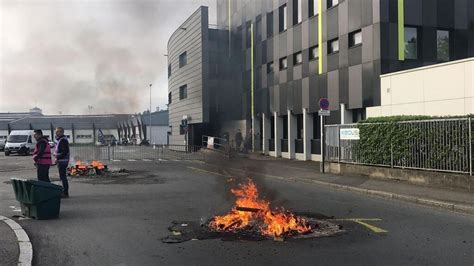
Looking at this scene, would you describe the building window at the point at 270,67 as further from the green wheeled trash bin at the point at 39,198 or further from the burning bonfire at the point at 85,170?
the green wheeled trash bin at the point at 39,198

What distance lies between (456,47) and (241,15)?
13.0 metres

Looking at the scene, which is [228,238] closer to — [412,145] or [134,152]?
[412,145]

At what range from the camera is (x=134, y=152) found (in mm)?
29906

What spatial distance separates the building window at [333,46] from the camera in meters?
21.4

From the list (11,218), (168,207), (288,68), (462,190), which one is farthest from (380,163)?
(288,68)

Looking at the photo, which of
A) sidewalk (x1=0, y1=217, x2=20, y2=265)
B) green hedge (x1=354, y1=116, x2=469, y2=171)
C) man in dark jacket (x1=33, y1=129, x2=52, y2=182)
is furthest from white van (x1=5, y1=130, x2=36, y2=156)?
sidewalk (x1=0, y1=217, x2=20, y2=265)

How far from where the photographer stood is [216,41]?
15688 millimetres

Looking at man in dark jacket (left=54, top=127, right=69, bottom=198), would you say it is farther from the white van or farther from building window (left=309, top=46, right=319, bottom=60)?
the white van

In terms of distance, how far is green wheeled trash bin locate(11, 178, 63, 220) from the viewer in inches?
315

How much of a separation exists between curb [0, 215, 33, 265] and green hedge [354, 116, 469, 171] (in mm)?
9876

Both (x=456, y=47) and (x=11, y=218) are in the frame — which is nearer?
(x=11, y=218)

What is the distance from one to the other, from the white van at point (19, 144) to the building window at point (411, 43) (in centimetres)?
3038

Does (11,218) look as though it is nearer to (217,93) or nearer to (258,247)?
(258,247)

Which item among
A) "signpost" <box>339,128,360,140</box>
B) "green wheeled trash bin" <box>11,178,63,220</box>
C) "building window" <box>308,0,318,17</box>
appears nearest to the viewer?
"green wheeled trash bin" <box>11,178,63,220</box>
